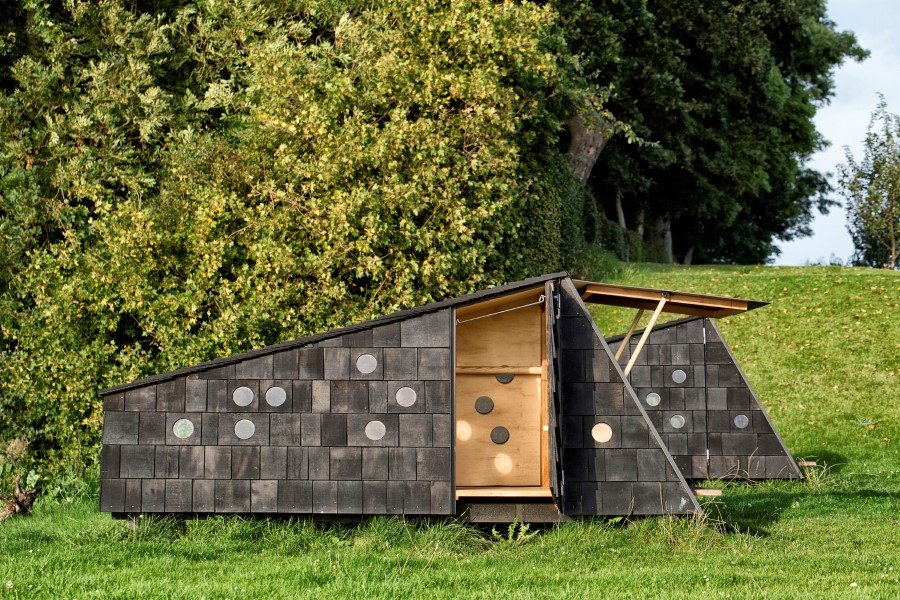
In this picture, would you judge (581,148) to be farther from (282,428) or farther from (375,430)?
(282,428)

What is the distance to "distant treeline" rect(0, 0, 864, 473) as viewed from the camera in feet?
55.0

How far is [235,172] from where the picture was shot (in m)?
17.8

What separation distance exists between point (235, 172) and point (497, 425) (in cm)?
763

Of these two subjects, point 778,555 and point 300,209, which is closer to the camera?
point 778,555

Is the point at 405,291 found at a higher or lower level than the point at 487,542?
higher

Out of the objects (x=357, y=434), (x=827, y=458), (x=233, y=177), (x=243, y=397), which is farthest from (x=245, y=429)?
(x=827, y=458)

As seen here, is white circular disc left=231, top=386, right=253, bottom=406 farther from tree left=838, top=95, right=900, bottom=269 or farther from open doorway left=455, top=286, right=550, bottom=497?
tree left=838, top=95, right=900, bottom=269

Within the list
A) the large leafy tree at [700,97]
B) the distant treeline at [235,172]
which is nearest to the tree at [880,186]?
the large leafy tree at [700,97]

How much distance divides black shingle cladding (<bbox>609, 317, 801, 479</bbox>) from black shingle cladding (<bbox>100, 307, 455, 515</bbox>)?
593 centimetres

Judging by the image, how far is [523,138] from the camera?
2122 cm

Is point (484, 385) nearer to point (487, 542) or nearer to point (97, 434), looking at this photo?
point (487, 542)

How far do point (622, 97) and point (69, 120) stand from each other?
17.1 metres

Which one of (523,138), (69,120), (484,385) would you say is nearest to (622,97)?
(523,138)

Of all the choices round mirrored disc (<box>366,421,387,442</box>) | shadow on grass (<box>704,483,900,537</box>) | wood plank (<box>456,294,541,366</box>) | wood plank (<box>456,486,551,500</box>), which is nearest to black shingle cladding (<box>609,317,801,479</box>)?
shadow on grass (<box>704,483,900,537</box>)
